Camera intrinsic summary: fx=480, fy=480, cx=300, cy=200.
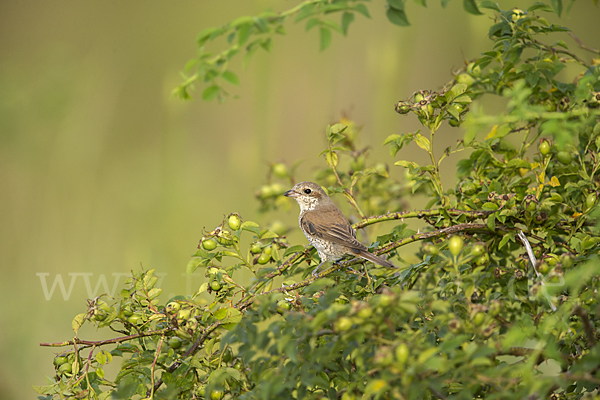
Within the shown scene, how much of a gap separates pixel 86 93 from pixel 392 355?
1.85 metres

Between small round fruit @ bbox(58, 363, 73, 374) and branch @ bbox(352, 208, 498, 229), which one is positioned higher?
branch @ bbox(352, 208, 498, 229)

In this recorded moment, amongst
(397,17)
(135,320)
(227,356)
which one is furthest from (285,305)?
(397,17)

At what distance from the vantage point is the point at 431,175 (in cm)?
102

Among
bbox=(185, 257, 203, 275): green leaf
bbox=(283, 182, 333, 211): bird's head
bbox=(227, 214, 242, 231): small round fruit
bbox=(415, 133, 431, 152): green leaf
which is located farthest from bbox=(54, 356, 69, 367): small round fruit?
bbox=(283, 182, 333, 211): bird's head

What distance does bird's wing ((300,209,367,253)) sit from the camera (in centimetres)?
143

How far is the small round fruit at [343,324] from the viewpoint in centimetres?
56

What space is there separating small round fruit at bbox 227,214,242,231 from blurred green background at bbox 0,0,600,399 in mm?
1081

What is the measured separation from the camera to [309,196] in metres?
1.75

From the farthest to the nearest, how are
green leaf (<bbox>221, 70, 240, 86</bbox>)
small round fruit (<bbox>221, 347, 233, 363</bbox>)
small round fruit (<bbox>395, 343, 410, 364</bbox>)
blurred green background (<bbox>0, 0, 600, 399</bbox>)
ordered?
1. blurred green background (<bbox>0, 0, 600, 399</bbox>)
2. small round fruit (<bbox>221, 347, 233, 363</bbox>)
3. green leaf (<bbox>221, 70, 240, 86</bbox>)
4. small round fruit (<bbox>395, 343, 410, 364</bbox>)

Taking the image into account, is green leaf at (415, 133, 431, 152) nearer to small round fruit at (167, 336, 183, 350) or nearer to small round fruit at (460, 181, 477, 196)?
small round fruit at (460, 181, 477, 196)

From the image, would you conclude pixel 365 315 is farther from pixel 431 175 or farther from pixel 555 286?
pixel 431 175

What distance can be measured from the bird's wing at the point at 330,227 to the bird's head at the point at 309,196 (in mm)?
39

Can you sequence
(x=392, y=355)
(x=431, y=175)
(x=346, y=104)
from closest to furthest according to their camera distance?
(x=392, y=355) < (x=431, y=175) < (x=346, y=104)

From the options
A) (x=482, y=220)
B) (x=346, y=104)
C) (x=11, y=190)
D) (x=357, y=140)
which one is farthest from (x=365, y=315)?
(x=11, y=190)
